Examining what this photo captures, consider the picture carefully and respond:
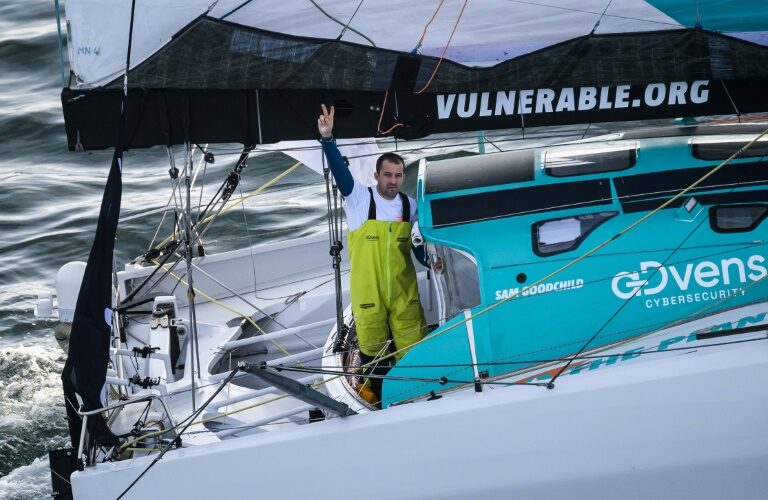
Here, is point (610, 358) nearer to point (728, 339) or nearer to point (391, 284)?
point (728, 339)

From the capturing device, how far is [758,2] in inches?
190

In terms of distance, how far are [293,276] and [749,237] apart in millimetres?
3411

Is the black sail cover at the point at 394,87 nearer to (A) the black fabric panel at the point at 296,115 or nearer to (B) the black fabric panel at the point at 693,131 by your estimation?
(A) the black fabric panel at the point at 296,115

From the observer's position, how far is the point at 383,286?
537cm

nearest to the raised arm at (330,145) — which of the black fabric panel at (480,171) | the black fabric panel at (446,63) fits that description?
the black fabric panel at (446,63)

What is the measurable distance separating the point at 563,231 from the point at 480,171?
1.74 feet

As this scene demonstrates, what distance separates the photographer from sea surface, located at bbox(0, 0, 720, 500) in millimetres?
7496

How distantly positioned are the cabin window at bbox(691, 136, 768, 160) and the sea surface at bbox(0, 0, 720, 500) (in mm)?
2967

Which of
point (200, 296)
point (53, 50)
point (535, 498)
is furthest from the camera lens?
point (53, 50)

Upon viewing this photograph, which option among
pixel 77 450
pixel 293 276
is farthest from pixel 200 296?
pixel 77 450

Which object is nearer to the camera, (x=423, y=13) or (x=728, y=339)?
(x=728, y=339)

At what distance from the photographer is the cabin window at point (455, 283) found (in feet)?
17.0

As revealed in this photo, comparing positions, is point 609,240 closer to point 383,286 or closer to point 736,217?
point 736,217

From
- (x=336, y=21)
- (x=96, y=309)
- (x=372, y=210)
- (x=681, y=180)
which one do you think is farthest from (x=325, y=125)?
(x=681, y=180)
